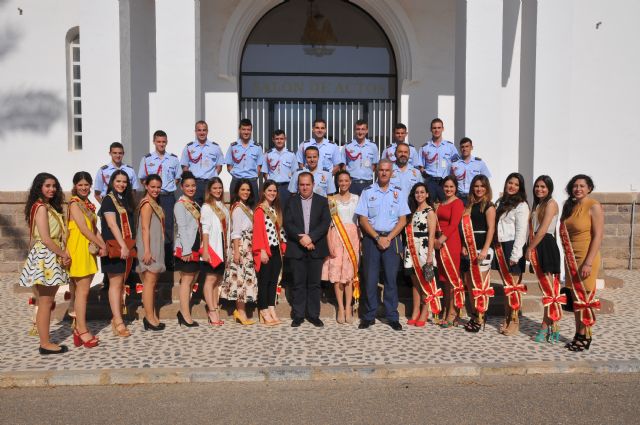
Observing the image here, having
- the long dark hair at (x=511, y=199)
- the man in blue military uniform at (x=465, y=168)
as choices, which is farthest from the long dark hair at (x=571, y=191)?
the man in blue military uniform at (x=465, y=168)

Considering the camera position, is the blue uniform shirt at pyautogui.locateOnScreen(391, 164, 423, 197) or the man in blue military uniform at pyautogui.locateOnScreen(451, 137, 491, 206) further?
the man in blue military uniform at pyautogui.locateOnScreen(451, 137, 491, 206)

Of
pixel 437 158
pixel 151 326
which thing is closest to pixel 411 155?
pixel 437 158

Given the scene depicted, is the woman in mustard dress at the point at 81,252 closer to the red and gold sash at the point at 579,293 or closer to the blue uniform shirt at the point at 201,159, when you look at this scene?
the blue uniform shirt at the point at 201,159

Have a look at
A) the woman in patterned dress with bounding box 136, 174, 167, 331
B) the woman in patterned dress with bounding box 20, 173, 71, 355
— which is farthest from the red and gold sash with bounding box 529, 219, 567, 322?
the woman in patterned dress with bounding box 20, 173, 71, 355

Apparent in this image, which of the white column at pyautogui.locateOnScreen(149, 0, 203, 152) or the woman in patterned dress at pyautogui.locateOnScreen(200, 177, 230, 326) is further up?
the white column at pyautogui.locateOnScreen(149, 0, 203, 152)

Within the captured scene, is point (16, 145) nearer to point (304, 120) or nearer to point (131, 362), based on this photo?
point (304, 120)

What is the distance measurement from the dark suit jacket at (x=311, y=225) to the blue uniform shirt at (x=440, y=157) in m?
2.38

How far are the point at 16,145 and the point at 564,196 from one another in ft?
31.9

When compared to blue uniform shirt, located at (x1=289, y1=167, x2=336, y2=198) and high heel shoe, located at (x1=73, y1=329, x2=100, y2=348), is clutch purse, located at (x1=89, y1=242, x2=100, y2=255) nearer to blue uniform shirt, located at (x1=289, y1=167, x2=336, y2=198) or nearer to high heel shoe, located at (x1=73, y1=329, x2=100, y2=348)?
high heel shoe, located at (x1=73, y1=329, x2=100, y2=348)

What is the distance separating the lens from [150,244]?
242 inches

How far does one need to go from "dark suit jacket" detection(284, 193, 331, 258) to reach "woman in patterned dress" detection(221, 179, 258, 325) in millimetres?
454

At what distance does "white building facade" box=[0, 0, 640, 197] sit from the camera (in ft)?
28.3

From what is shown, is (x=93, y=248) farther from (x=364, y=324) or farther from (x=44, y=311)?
(x=364, y=324)

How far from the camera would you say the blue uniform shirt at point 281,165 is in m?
8.15
